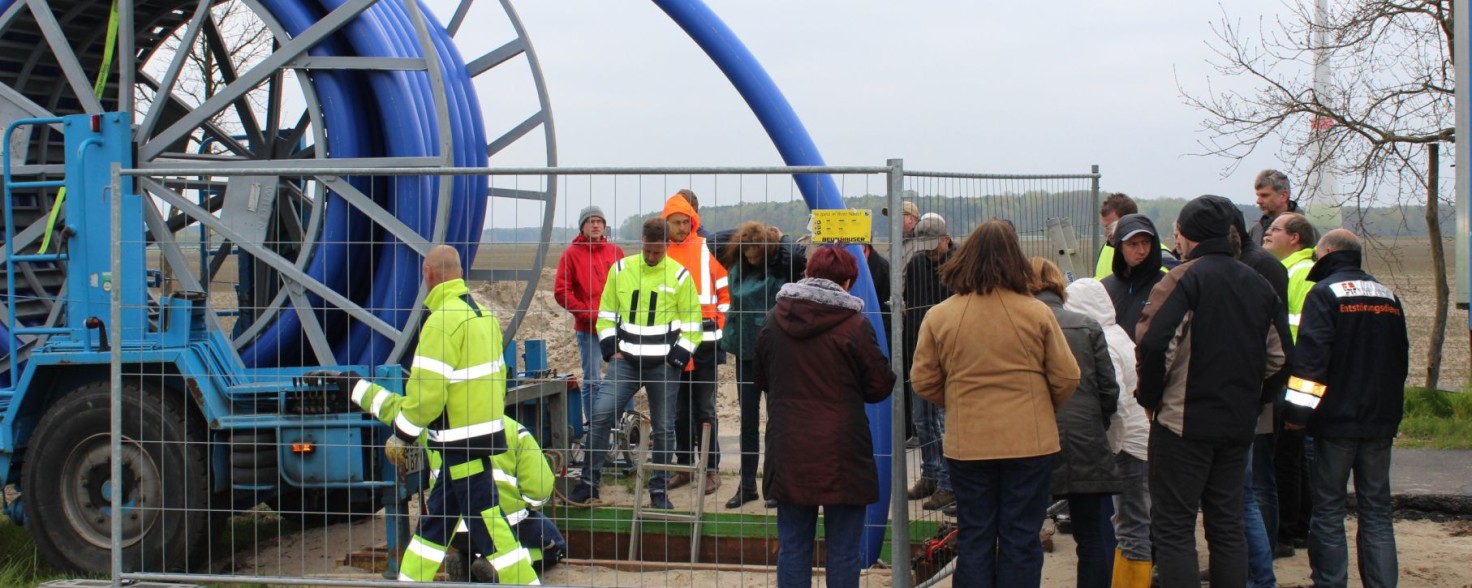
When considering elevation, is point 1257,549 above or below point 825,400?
below

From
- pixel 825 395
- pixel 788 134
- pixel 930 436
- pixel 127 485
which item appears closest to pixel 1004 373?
pixel 825 395

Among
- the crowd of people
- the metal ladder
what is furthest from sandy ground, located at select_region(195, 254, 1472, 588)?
the crowd of people

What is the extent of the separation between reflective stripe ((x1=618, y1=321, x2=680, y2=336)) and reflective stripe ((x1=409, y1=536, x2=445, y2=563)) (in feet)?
5.13

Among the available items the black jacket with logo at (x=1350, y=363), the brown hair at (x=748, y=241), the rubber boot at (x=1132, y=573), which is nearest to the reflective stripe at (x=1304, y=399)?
the black jacket with logo at (x=1350, y=363)

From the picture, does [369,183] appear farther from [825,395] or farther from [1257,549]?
[1257,549]

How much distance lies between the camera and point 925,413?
7891 mm

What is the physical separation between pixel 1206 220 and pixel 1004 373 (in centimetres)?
108

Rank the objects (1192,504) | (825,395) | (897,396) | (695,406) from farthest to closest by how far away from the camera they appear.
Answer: (695,406), (897,396), (1192,504), (825,395)

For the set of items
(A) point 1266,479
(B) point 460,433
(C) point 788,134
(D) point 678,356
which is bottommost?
(A) point 1266,479

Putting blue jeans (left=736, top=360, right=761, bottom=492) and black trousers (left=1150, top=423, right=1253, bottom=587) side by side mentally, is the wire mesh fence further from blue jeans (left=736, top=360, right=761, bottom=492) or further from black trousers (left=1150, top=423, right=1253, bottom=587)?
black trousers (left=1150, top=423, right=1253, bottom=587)

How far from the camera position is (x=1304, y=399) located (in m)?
5.91

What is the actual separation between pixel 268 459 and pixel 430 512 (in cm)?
126

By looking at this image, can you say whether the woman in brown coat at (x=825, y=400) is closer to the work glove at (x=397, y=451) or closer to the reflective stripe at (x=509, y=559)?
the reflective stripe at (x=509, y=559)

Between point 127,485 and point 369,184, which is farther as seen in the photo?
point 369,184
